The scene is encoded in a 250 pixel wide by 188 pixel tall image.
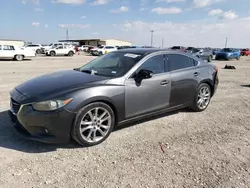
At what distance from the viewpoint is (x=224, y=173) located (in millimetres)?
2982

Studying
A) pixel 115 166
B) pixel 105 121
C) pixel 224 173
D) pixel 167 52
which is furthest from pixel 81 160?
pixel 167 52

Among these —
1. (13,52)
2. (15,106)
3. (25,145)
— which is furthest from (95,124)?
(13,52)

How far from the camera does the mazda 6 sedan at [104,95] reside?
325 centimetres

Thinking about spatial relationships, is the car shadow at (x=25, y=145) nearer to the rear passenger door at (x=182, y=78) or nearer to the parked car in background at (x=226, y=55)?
the rear passenger door at (x=182, y=78)

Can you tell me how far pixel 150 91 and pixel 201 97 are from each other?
184 centimetres

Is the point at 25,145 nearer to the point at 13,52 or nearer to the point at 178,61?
the point at 178,61

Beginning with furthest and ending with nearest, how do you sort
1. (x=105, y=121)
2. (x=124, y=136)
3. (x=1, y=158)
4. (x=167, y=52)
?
(x=167, y=52), (x=124, y=136), (x=105, y=121), (x=1, y=158)

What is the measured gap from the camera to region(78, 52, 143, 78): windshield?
13.4 feet

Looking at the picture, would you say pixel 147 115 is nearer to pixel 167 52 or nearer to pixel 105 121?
pixel 105 121

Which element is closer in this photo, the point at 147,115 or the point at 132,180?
the point at 132,180

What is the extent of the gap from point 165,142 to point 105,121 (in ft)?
3.51

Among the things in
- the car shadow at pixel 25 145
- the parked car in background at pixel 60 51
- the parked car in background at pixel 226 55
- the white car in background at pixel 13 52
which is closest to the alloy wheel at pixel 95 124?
the car shadow at pixel 25 145

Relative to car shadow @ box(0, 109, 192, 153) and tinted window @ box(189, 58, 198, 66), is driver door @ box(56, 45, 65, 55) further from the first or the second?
car shadow @ box(0, 109, 192, 153)

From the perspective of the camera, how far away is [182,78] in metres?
4.78
